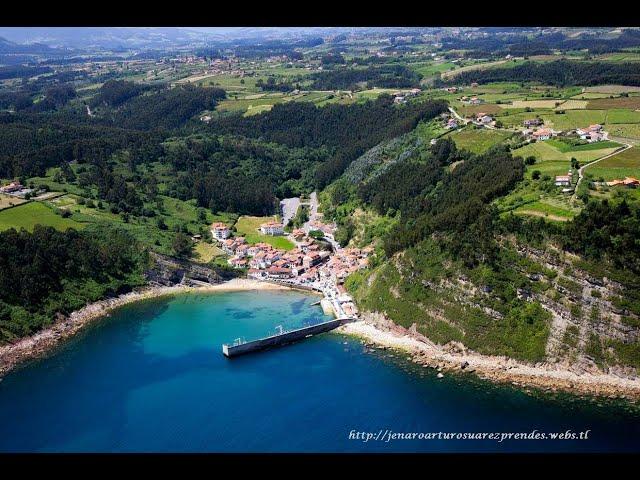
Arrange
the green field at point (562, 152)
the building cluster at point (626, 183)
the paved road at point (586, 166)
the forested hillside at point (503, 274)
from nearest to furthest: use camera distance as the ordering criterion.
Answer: the forested hillside at point (503, 274) < the building cluster at point (626, 183) < the paved road at point (586, 166) < the green field at point (562, 152)

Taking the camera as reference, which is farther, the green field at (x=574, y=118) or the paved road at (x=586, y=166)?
the green field at (x=574, y=118)

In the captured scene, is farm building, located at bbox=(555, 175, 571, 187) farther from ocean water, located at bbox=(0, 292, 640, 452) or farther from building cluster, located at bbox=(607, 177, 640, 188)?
ocean water, located at bbox=(0, 292, 640, 452)

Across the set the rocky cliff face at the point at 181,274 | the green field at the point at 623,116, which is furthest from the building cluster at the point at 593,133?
the rocky cliff face at the point at 181,274

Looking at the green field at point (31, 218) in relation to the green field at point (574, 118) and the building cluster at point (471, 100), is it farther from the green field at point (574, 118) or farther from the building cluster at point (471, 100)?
the building cluster at point (471, 100)

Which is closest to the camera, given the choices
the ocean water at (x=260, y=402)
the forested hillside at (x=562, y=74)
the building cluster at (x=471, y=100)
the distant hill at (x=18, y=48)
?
the ocean water at (x=260, y=402)

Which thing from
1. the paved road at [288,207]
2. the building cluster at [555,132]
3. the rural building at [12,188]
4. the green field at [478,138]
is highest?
the building cluster at [555,132]

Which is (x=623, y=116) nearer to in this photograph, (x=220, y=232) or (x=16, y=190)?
(x=220, y=232)

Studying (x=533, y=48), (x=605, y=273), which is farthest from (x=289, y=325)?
(x=533, y=48)

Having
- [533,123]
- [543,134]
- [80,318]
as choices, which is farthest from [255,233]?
[533,123]

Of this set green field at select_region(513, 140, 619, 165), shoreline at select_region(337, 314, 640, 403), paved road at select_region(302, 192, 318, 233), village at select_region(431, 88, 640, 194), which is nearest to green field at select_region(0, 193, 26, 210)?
paved road at select_region(302, 192, 318, 233)
